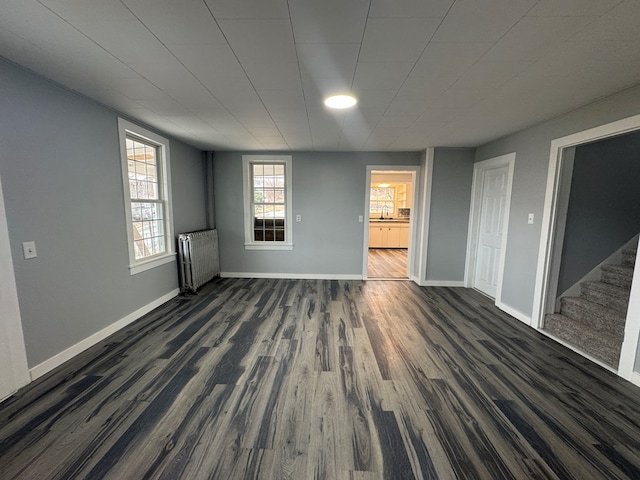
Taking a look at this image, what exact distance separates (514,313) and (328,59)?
144 inches

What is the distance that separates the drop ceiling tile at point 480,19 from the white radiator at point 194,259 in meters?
3.85

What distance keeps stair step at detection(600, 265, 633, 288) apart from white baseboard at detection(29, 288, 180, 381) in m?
5.51

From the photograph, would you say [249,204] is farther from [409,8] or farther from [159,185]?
[409,8]

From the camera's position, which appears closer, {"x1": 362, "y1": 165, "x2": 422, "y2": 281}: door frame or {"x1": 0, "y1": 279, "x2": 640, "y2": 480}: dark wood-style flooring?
{"x1": 0, "y1": 279, "x2": 640, "y2": 480}: dark wood-style flooring

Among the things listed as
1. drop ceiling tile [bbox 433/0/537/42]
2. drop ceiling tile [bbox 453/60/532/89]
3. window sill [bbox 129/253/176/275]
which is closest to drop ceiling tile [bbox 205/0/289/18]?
drop ceiling tile [bbox 433/0/537/42]

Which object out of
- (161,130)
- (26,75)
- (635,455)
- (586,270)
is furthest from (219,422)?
(586,270)

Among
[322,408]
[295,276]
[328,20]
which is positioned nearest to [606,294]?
[322,408]

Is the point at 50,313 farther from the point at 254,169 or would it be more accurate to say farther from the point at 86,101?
the point at 254,169

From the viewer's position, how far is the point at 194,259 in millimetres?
4062

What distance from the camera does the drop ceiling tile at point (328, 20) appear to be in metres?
1.28

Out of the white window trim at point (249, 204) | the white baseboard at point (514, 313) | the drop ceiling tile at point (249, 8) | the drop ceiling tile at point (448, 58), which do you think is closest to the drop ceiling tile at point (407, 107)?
the drop ceiling tile at point (448, 58)

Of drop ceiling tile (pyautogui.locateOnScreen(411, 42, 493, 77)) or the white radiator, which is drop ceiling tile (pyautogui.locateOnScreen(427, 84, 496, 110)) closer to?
drop ceiling tile (pyautogui.locateOnScreen(411, 42, 493, 77))

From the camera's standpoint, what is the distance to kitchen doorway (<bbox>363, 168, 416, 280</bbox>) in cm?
696

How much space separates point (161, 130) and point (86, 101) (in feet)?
3.57
